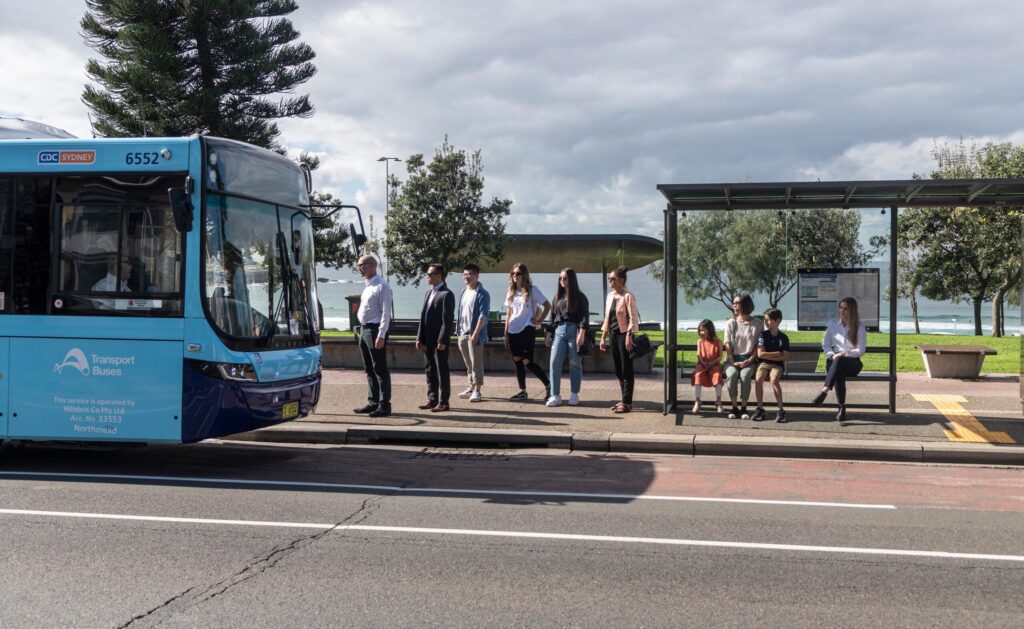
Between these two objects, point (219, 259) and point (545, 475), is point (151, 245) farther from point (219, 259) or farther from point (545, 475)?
point (545, 475)

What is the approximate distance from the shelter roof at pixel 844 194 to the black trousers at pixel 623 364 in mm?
1829

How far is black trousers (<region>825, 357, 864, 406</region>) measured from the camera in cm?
1127

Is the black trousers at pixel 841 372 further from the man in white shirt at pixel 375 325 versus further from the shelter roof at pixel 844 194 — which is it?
the man in white shirt at pixel 375 325

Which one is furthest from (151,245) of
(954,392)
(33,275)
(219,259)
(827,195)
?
(954,392)

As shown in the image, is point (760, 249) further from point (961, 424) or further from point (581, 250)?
point (581, 250)

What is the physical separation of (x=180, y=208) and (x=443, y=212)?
2533 cm

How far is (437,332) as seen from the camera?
1225cm

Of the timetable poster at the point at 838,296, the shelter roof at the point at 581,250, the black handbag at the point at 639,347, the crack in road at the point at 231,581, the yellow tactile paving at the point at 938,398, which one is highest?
the shelter roof at the point at 581,250

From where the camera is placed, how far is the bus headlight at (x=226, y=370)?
8.50 metres

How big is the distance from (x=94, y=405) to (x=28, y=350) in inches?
33.1

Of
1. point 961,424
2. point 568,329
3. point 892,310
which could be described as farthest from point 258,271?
point 961,424

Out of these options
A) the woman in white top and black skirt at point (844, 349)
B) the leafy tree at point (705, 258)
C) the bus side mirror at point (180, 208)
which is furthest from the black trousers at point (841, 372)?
the bus side mirror at point (180, 208)

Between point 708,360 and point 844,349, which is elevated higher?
point 844,349

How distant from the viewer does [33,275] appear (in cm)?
880
